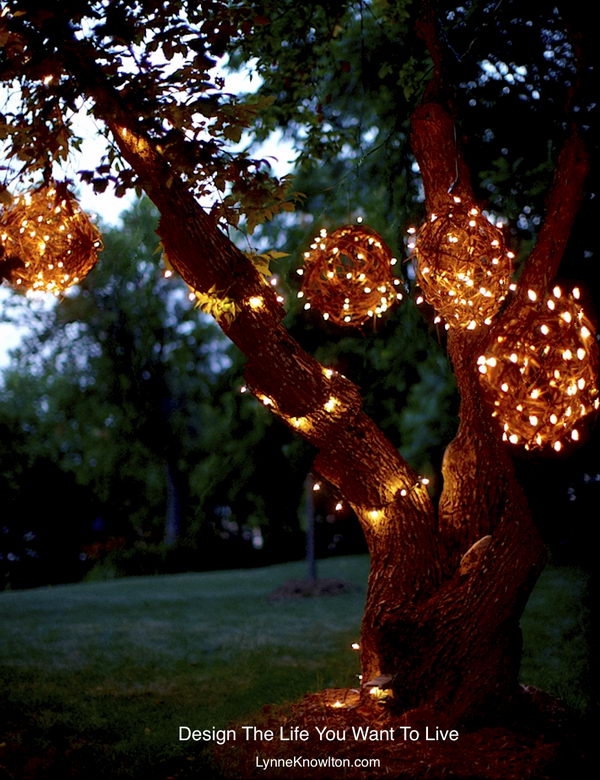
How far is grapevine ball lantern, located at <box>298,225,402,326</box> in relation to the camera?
207 inches

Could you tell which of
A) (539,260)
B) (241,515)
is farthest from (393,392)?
(241,515)

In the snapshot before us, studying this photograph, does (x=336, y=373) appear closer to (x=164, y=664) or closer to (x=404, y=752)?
(x=404, y=752)

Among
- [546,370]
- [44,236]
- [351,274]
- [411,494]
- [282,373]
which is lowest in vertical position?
[411,494]

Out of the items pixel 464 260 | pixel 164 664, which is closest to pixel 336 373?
pixel 464 260

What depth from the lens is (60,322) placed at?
22594 millimetres

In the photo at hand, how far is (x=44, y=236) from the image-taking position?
17.0ft

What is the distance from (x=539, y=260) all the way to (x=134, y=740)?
14.1 ft

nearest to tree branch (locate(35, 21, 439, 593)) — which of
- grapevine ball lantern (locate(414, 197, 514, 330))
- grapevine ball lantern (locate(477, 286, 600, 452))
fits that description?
grapevine ball lantern (locate(414, 197, 514, 330))

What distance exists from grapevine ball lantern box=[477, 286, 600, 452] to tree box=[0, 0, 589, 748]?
2.64 ft

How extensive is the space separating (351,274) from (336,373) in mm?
698

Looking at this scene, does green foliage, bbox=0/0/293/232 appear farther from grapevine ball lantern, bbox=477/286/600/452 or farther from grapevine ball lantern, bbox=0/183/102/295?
grapevine ball lantern, bbox=477/286/600/452

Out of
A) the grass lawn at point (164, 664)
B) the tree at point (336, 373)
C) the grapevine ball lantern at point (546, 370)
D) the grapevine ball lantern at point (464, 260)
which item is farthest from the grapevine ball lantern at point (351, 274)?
the grass lawn at point (164, 664)

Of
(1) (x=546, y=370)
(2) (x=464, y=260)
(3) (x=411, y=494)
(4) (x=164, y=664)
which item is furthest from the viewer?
(4) (x=164, y=664)

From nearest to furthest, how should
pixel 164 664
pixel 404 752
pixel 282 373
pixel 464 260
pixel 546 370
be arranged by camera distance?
pixel 546 370 < pixel 464 260 < pixel 404 752 < pixel 282 373 < pixel 164 664
